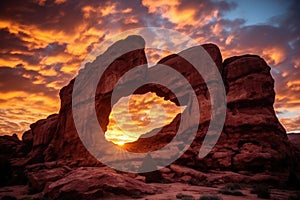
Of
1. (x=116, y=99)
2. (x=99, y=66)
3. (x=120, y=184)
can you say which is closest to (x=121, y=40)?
(x=99, y=66)

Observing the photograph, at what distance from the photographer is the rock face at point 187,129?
22.0 meters

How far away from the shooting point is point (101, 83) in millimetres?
34875

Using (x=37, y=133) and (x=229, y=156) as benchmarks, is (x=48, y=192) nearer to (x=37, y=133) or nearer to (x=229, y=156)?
(x=229, y=156)

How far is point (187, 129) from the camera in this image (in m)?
32.1

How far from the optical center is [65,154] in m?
34.6

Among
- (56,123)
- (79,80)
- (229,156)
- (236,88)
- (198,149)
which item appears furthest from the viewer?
(56,123)

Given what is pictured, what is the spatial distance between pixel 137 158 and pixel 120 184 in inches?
517

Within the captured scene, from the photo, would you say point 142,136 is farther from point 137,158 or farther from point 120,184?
point 120,184

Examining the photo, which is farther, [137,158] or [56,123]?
[56,123]

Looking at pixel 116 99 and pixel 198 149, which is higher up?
pixel 116 99

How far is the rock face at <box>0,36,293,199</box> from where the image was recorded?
866 inches

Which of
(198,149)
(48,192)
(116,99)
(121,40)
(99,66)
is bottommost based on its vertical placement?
(48,192)

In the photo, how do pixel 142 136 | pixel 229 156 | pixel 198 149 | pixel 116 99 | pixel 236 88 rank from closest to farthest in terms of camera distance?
pixel 229 156, pixel 198 149, pixel 236 88, pixel 116 99, pixel 142 136

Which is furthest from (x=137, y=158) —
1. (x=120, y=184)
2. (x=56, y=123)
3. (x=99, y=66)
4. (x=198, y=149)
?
(x=56, y=123)
